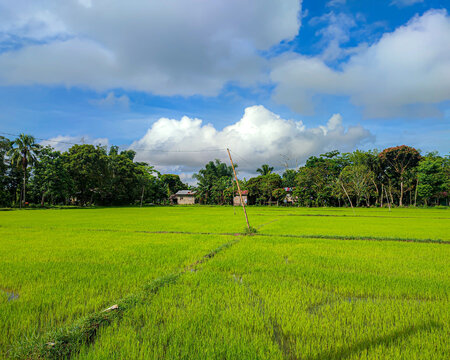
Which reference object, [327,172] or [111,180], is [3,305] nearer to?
[111,180]

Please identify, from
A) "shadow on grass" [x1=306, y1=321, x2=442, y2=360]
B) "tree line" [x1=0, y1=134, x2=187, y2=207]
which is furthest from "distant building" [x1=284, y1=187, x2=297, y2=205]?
"shadow on grass" [x1=306, y1=321, x2=442, y2=360]

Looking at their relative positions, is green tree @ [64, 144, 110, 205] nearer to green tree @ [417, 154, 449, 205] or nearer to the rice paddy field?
the rice paddy field

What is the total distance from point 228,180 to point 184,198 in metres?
17.2

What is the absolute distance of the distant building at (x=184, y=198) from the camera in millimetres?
63219

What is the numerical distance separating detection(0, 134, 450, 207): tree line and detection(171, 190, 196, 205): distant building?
6.98 meters

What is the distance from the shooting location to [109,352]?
2.31 m

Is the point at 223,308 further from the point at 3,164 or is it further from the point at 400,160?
the point at 400,160

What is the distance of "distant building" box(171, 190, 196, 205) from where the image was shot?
63219 mm

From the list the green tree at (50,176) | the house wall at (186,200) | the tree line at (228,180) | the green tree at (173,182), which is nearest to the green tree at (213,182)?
the tree line at (228,180)

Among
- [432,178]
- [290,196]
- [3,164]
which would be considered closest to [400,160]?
[432,178]

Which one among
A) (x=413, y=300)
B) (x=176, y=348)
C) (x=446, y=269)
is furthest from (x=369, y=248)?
(x=176, y=348)

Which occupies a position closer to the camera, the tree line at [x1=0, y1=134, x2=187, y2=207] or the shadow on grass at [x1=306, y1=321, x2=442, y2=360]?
the shadow on grass at [x1=306, y1=321, x2=442, y2=360]

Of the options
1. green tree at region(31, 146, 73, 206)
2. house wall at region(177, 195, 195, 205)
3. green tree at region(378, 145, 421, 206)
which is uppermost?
green tree at region(378, 145, 421, 206)

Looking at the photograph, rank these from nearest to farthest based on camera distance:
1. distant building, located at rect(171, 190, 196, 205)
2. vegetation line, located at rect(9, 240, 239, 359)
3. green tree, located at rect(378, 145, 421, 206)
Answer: vegetation line, located at rect(9, 240, 239, 359)
green tree, located at rect(378, 145, 421, 206)
distant building, located at rect(171, 190, 196, 205)
